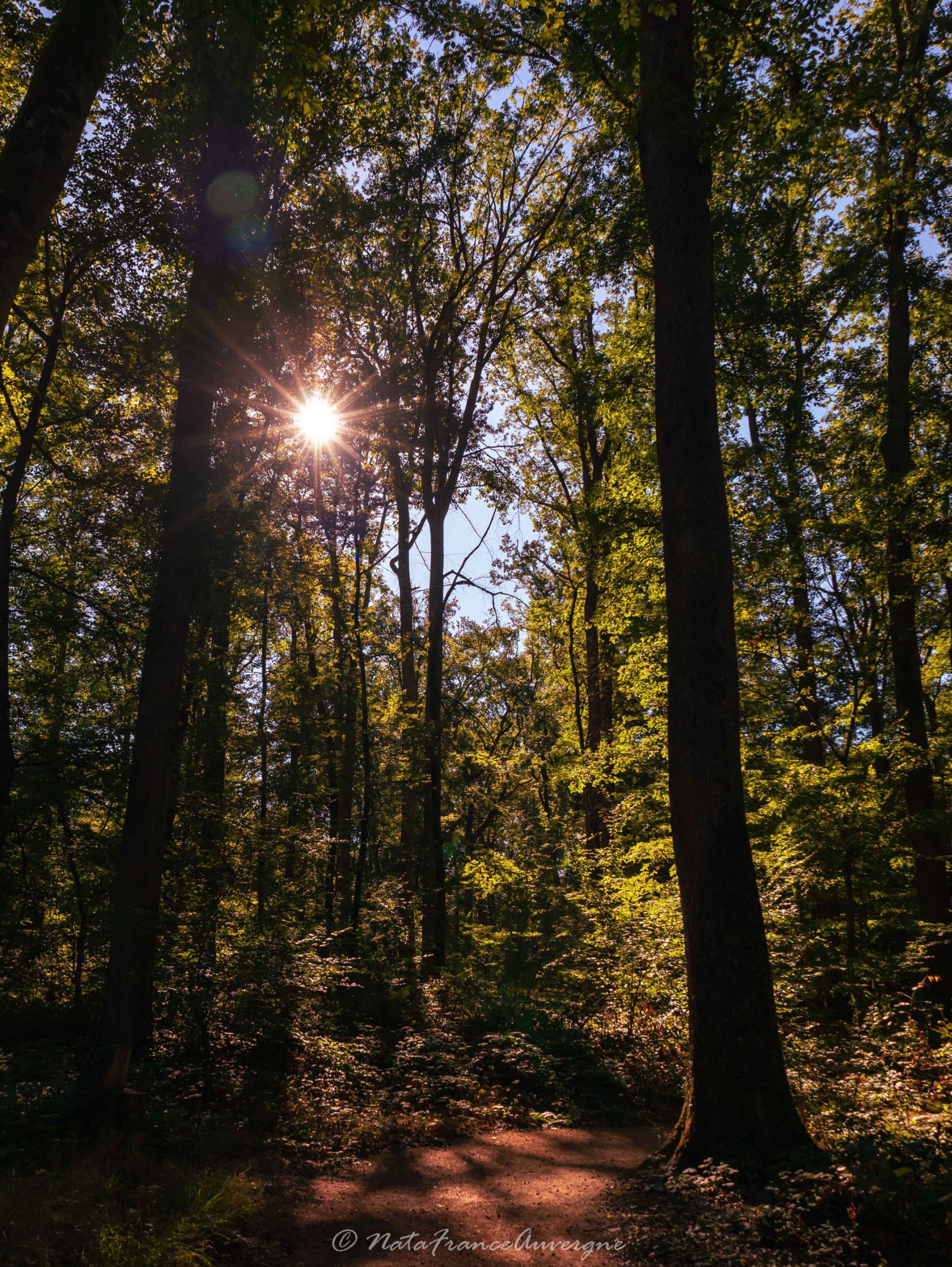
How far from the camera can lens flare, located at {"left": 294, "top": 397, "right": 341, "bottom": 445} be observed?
12.5 metres

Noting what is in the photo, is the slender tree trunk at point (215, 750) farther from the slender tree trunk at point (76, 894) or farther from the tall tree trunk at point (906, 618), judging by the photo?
the tall tree trunk at point (906, 618)

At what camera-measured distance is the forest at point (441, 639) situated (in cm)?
484

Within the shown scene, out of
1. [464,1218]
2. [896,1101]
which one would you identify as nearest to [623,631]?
[896,1101]

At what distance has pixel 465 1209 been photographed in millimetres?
4906

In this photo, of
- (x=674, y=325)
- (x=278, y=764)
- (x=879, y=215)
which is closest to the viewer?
(x=674, y=325)

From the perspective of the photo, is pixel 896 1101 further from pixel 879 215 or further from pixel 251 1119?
pixel 879 215

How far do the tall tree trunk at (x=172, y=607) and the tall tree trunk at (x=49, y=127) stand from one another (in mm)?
3258

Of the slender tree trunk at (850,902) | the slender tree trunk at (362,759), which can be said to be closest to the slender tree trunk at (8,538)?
the slender tree trunk at (362,759)

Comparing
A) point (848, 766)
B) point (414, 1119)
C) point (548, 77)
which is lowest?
point (414, 1119)

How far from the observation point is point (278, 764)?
14555 millimetres

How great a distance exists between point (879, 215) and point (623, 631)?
8641 mm

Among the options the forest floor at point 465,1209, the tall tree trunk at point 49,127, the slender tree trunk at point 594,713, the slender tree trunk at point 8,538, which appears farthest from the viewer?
the slender tree trunk at point 594,713

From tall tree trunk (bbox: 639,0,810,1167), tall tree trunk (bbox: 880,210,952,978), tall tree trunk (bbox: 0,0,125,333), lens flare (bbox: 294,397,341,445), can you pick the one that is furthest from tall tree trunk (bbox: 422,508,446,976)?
tall tree trunk (bbox: 0,0,125,333)

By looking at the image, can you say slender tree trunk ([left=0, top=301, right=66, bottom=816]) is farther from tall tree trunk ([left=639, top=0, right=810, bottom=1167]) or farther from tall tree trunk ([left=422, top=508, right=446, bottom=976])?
tall tree trunk ([left=639, top=0, right=810, bottom=1167])
